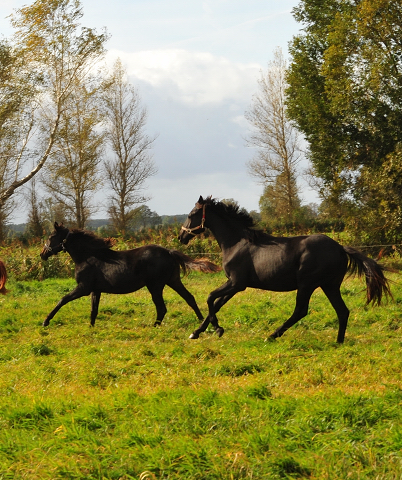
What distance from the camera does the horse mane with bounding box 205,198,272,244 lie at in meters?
9.41

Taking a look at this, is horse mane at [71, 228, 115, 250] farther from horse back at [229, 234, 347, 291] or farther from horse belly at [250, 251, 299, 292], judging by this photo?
horse belly at [250, 251, 299, 292]

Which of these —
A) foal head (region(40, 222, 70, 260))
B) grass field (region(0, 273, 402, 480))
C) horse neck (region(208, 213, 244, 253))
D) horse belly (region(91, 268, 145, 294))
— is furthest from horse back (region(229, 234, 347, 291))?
foal head (region(40, 222, 70, 260))

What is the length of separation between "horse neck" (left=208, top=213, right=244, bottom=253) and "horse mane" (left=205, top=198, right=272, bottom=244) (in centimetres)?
8

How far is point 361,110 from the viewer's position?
85.5 feet

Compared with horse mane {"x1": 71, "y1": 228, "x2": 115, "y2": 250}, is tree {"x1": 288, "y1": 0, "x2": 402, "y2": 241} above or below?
above

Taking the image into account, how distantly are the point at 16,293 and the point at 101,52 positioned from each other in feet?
69.6

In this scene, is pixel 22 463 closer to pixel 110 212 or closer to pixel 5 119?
pixel 5 119

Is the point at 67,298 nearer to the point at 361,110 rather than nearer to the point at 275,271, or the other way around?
the point at 275,271

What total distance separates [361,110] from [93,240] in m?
18.7

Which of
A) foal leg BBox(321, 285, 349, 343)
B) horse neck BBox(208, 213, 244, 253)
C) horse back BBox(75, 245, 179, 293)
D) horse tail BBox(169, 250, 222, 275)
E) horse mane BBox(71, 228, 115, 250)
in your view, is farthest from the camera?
horse mane BBox(71, 228, 115, 250)

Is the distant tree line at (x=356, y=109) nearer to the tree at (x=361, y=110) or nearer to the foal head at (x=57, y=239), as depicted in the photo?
the tree at (x=361, y=110)

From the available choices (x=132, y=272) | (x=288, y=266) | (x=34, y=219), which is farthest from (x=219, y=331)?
(x=34, y=219)

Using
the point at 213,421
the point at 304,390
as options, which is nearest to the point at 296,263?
the point at 304,390

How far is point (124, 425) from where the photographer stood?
468cm
